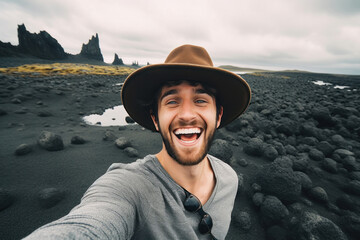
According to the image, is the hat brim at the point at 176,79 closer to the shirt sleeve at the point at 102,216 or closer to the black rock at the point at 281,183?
the shirt sleeve at the point at 102,216

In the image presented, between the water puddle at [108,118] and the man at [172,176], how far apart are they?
5.97m

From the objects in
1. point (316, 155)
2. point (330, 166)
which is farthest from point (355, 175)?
point (316, 155)

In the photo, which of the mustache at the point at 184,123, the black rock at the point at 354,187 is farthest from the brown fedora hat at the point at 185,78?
the black rock at the point at 354,187

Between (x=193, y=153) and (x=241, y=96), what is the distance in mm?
1005

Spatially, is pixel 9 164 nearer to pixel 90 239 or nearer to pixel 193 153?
pixel 90 239

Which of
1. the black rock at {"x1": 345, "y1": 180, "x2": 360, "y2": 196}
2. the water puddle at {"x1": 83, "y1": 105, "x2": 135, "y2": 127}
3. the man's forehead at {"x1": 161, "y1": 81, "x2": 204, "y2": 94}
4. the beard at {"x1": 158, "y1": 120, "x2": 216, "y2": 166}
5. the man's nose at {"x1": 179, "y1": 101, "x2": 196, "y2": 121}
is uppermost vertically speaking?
the man's forehead at {"x1": 161, "y1": 81, "x2": 204, "y2": 94}

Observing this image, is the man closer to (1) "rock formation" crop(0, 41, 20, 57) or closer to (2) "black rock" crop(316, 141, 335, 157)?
(2) "black rock" crop(316, 141, 335, 157)

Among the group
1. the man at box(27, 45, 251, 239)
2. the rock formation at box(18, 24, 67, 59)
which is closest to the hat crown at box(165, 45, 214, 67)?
the man at box(27, 45, 251, 239)

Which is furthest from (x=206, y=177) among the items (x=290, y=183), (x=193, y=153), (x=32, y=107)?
(x=32, y=107)

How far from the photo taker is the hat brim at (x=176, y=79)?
147 centimetres

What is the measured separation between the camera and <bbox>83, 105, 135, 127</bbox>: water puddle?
286 inches

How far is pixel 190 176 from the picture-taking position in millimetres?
1579

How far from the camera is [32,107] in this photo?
804 centimetres

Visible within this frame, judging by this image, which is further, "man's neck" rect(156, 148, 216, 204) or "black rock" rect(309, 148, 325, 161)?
"black rock" rect(309, 148, 325, 161)
